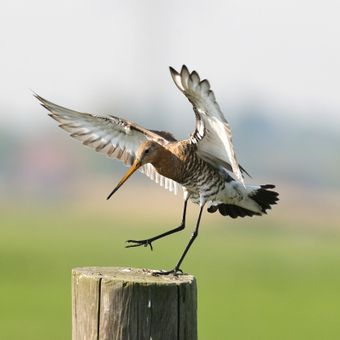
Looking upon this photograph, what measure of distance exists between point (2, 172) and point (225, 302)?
204ft

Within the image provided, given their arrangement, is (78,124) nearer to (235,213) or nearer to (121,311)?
(235,213)

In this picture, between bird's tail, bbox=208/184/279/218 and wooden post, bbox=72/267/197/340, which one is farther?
bird's tail, bbox=208/184/279/218

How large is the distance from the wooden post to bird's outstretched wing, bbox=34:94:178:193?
2.68m

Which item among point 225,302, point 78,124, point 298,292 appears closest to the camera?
point 78,124

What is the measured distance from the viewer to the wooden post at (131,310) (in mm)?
5281

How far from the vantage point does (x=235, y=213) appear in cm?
852

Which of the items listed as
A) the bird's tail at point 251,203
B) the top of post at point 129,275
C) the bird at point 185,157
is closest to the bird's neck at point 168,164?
the bird at point 185,157

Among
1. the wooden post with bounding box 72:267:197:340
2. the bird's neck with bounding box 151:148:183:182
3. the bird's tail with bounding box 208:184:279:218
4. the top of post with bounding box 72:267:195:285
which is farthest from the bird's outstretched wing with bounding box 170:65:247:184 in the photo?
the wooden post with bounding box 72:267:197:340

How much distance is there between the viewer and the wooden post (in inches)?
208

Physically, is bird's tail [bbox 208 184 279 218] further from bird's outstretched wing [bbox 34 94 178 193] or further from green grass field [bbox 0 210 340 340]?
green grass field [bbox 0 210 340 340]

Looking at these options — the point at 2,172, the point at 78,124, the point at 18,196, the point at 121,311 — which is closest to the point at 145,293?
the point at 121,311

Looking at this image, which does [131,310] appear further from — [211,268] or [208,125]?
[211,268]

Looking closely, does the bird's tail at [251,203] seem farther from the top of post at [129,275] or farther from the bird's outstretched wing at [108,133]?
the top of post at [129,275]

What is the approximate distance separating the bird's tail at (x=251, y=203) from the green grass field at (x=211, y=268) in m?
8.24
